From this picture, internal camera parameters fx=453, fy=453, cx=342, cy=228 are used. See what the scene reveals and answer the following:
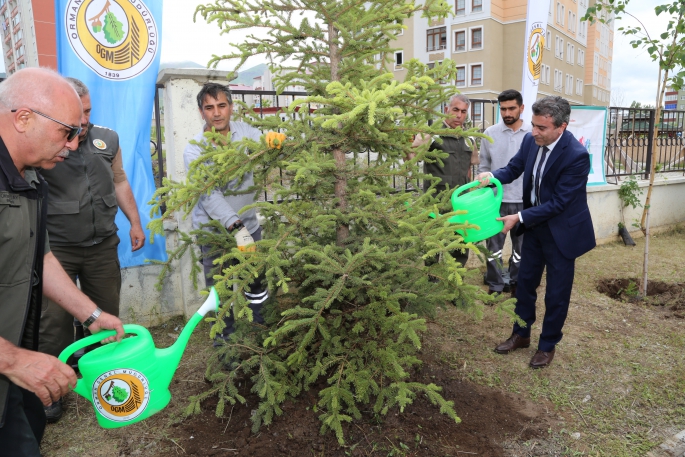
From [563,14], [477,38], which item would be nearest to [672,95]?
[477,38]

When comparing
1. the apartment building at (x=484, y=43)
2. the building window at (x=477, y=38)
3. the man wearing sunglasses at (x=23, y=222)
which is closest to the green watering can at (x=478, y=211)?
the man wearing sunglasses at (x=23, y=222)

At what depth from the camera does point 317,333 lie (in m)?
2.77

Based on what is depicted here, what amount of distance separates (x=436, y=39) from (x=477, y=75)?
4.27 m

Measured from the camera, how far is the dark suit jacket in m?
3.37

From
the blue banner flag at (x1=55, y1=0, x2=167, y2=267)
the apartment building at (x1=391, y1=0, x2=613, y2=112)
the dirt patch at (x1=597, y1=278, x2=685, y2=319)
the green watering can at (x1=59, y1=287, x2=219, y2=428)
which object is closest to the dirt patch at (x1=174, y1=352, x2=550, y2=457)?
the green watering can at (x1=59, y1=287, x2=219, y2=428)

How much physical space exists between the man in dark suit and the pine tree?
3.27 feet

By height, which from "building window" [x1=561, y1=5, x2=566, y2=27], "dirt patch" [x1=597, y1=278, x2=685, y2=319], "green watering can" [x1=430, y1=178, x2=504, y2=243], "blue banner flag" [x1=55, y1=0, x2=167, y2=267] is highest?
"building window" [x1=561, y1=5, x2=566, y2=27]

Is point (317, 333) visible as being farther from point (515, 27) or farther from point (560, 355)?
point (515, 27)

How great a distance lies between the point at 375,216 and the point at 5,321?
172cm

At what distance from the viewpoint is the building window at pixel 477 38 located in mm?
32062

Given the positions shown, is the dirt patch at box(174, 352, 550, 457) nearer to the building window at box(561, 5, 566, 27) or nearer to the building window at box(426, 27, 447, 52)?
the building window at box(426, 27, 447, 52)

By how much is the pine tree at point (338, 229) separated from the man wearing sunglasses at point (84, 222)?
0.85 meters

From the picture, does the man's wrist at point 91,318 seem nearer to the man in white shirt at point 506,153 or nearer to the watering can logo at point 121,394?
the watering can logo at point 121,394

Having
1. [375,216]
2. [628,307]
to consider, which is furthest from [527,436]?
[628,307]
